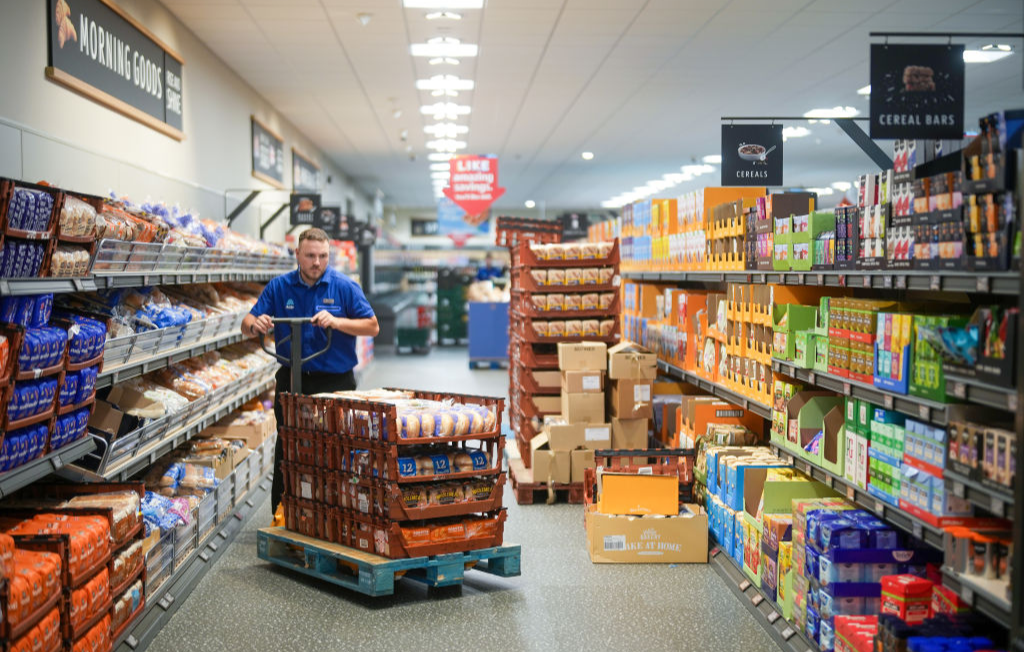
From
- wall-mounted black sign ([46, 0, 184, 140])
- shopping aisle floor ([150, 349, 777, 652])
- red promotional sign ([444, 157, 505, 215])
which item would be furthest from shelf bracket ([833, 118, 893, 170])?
red promotional sign ([444, 157, 505, 215])

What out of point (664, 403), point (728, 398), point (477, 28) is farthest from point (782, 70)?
point (728, 398)

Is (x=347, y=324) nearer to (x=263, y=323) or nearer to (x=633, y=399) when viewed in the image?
(x=263, y=323)

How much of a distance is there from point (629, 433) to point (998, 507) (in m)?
4.08

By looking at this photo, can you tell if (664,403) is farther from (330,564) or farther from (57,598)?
(57,598)

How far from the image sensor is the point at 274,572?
16.6 feet

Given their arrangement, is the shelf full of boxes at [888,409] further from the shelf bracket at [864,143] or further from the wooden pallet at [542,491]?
the wooden pallet at [542,491]

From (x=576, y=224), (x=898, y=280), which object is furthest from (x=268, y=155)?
(x=576, y=224)

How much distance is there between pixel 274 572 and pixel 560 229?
29.5 ft

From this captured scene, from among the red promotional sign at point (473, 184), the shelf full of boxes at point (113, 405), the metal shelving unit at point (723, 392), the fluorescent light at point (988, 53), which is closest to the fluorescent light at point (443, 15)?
the shelf full of boxes at point (113, 405)

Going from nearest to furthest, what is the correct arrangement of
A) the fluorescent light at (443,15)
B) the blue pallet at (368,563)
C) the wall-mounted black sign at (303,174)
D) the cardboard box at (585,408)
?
the blue pallet at (368,563) → the cardboard box at (585,408) → the fluorescent light at (443,15) → the wall-mounted black sign at (303,174)

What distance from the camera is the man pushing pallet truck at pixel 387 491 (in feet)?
14.6

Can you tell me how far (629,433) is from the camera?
6.67 meters

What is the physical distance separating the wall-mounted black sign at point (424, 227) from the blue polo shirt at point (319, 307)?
27935 mm

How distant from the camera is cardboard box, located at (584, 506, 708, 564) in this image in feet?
17.1
